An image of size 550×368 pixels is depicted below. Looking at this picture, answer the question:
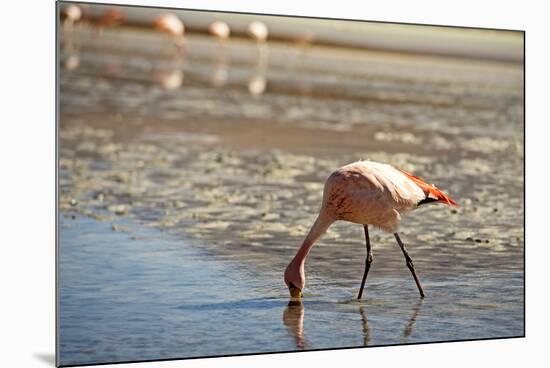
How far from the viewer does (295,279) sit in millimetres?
6523

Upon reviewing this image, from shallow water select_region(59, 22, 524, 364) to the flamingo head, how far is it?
0.24 ft

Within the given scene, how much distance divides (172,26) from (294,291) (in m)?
1.66

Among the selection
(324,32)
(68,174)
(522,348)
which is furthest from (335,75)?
(522,348)

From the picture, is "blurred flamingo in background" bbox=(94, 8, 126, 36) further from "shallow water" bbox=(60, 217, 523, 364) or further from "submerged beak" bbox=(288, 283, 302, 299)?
"submerged beak" bbox=(288, 283, 302, 299)

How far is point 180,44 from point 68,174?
5.36 ft

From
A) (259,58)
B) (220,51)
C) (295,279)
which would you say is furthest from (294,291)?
(259,58)

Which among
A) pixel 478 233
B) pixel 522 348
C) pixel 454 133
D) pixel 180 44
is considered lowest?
pixel 522 348

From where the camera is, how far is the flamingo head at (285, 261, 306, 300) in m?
6.52

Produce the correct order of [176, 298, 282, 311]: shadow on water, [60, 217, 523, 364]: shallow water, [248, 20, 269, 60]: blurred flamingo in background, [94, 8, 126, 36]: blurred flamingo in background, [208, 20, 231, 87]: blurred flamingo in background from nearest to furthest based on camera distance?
[60, 217, 523, 364]: shallow water, [176, 298, 282, 311]: shadow on water, [94, 8, 126, 36]: blurred flamingo in background, [248, 20, 269, 60]: blurred flamingo in background, [208, 20, 231, 87]: blurred flamingo in background

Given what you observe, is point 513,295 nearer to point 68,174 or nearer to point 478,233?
point 478,233

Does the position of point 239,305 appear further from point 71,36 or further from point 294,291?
point 71,36

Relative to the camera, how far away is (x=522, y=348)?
6.73 meters

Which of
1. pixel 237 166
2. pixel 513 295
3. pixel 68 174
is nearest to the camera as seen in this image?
pixel 513 295

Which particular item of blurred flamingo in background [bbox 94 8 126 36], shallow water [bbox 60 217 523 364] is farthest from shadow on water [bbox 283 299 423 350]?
blurred flamingo in background [bbox 94 8 126 36]
